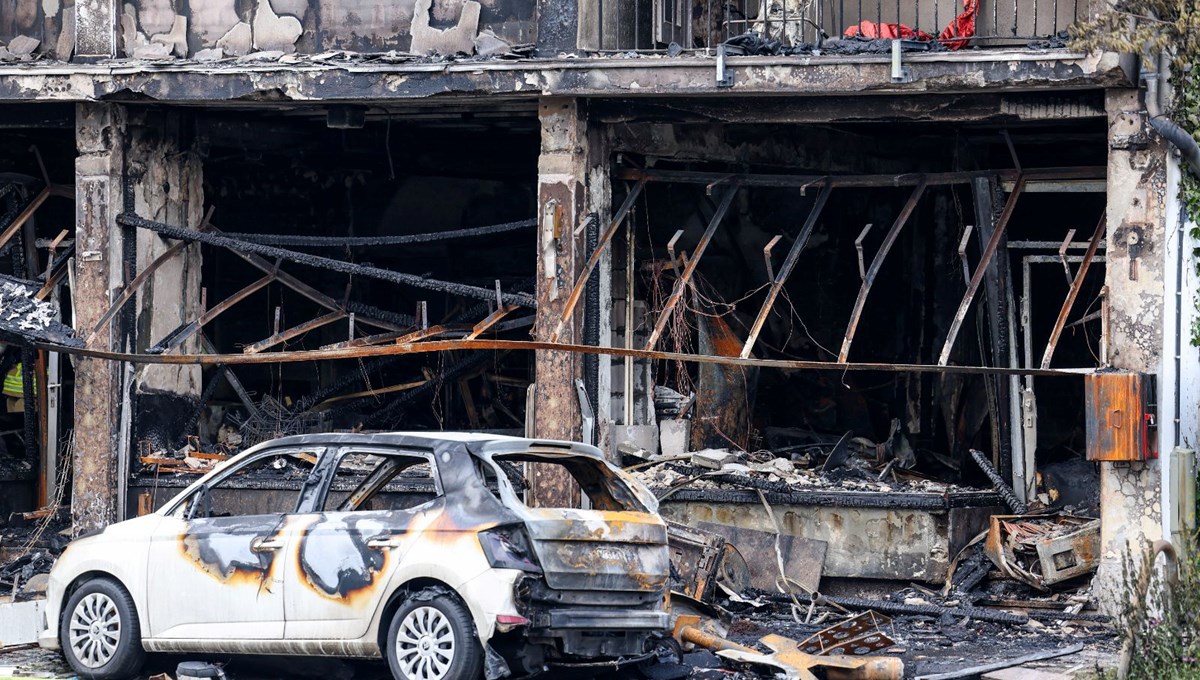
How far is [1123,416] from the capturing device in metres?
11.5

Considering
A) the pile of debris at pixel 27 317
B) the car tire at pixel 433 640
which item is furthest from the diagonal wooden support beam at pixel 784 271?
the pile of debris at pixel 27 317

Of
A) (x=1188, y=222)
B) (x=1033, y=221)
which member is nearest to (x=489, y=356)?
(x=1033, y=221)

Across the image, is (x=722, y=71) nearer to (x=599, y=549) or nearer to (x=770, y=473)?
(x=770, y=473)

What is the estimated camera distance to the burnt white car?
9.15 meters

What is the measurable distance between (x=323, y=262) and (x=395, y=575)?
5122mm

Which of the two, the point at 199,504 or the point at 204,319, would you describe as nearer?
the point at 199,504

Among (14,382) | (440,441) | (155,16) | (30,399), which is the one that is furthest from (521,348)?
(14,382)

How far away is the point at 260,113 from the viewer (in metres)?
15.4

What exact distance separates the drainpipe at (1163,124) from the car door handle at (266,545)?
6.56m

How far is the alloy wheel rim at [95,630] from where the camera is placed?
10.3 meters

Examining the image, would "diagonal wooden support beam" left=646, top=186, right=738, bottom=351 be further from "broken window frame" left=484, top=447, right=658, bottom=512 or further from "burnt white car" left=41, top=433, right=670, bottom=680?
"burnt white car" left=41, top=433, right=670, bottom=680

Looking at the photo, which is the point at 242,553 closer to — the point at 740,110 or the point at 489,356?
the point at 740,110

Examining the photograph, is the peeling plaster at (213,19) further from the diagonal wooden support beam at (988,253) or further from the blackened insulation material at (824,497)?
the diagonal wooden support beam at (988,253)

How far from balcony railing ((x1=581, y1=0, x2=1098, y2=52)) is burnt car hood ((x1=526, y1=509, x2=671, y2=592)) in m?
4.52
